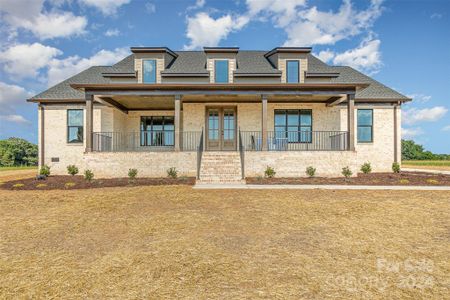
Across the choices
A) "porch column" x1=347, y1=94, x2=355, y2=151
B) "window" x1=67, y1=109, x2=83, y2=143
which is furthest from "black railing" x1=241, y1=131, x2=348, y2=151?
"window" x1=67, y1=109, x2=83, y2=143

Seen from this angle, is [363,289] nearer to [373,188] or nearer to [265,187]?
[265,187]

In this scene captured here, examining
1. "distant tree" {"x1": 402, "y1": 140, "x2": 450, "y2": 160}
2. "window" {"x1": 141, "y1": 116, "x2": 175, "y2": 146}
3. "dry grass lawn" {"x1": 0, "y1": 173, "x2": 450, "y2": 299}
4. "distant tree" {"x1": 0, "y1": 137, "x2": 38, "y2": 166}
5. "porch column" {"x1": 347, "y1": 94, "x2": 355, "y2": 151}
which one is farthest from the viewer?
"distant tree" {"x1": 402, "y1": 140, "x2": 450, "y2": 160}

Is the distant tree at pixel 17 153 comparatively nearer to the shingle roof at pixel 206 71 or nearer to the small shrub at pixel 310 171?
the shingle roof at pixel 206 71

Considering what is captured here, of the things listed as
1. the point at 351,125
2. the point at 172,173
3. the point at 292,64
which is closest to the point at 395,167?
the point at 351,125

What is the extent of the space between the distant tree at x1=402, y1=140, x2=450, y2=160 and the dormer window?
121ft

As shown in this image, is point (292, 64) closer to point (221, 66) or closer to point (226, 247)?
point (221, 66)

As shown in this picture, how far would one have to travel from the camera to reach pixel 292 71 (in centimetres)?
1714

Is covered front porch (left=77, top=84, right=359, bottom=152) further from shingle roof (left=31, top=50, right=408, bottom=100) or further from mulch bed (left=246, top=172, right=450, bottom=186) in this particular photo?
mulch bed (left=246, top=172, right=450, bottom=186)

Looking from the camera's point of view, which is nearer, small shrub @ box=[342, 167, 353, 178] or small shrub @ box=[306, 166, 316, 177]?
small shrub @ box=[342, 167, 353, 178]

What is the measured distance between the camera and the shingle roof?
1697cm

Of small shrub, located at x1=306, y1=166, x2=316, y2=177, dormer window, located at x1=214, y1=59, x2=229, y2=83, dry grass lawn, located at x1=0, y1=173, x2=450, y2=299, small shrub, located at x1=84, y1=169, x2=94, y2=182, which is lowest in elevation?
dry grass lawn, located at x1=0, y1=173, x2=450, y2=299

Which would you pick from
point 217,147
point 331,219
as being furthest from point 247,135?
point 331,219

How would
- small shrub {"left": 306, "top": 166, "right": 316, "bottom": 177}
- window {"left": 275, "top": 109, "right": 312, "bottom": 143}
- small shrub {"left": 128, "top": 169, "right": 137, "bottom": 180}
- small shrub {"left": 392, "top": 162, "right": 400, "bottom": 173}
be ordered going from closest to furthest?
small shrub {"left": 128, "top": 169, "right": 137, "bottom": 180}
small shrub {"left": 306, "top": 166, "right": 316, "bottom": 177}
small shrub {"left": 392, "top": 162, "right": 400, "bottom": 173}
window {"left": 275, "top": 109, "right": 312, "bottom": 143}

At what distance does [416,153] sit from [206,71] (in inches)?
1526
